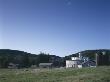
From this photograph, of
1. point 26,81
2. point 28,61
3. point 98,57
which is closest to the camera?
point 26,81

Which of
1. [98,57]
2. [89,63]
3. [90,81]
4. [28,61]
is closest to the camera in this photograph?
[90,81]

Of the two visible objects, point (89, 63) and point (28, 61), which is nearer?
point (89, 63)

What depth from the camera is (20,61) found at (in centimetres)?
13138

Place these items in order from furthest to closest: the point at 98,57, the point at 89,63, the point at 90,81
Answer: the point at 89,63 → the point at 98,57 → the point at 90,81

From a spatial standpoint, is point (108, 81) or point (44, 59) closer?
point (108, 81)

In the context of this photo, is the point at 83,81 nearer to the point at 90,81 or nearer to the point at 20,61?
the point at 90,81

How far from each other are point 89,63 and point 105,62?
24.6 feet

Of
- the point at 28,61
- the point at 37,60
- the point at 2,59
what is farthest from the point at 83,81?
the point at 37,60

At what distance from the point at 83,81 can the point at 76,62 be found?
77.9m

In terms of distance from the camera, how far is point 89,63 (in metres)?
104

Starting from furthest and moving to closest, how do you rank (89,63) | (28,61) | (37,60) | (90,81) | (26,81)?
(37,60) → (28,61) → (89,63) → (26,81) → (90,81)

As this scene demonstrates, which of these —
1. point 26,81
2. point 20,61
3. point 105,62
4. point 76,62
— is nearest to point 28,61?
point 20,61

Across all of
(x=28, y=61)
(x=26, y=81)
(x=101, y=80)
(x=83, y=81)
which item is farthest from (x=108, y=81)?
(x=28, y=61)

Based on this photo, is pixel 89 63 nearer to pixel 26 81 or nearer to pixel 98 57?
pixel 98 57
